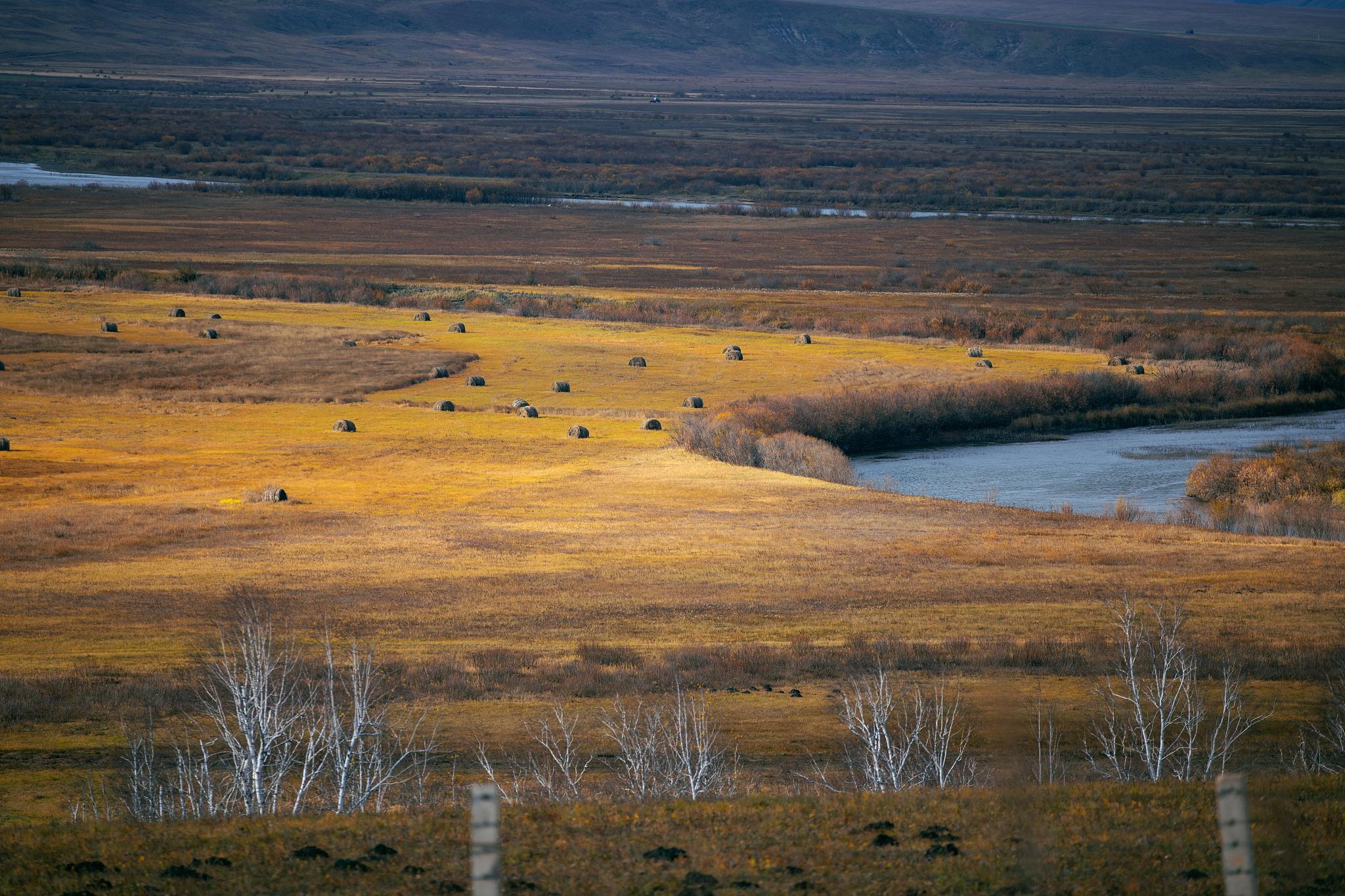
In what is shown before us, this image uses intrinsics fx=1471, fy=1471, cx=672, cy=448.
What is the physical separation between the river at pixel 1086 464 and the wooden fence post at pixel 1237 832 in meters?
37.6

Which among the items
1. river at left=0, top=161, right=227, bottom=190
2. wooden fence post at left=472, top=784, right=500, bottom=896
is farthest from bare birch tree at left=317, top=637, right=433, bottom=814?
river at left=0, top=161, right=227, bottom=190

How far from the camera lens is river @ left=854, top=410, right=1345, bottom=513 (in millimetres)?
45406

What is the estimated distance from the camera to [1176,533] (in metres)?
36.5

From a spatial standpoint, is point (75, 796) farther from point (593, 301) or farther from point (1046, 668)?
point (593, 301)

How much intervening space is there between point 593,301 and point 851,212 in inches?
2118

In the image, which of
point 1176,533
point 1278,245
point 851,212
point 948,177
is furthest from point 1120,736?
point 948,177

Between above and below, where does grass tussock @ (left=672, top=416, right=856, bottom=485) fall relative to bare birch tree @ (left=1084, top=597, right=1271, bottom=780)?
above

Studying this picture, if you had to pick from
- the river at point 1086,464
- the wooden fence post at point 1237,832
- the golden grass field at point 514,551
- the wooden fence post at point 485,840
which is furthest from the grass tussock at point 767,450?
the wooden fence post at point 485,840

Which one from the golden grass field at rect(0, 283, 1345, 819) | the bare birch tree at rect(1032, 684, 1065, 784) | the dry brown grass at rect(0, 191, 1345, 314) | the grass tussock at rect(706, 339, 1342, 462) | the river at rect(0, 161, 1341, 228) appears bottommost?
the bare birch tree at rect(1032, 684, 1065, 784)

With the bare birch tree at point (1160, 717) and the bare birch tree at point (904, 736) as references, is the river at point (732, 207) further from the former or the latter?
the bare birch tree at point (904, 736)

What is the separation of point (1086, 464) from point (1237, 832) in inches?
1799

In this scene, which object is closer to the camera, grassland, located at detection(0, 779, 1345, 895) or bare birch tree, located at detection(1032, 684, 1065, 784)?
grassland, located at detection(0, 779, 1345, 895)

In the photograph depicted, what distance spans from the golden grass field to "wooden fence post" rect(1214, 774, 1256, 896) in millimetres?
13678

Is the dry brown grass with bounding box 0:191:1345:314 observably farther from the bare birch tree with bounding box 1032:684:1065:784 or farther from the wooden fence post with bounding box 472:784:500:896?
the wooden fence post with bounding box 472:784:500:896
